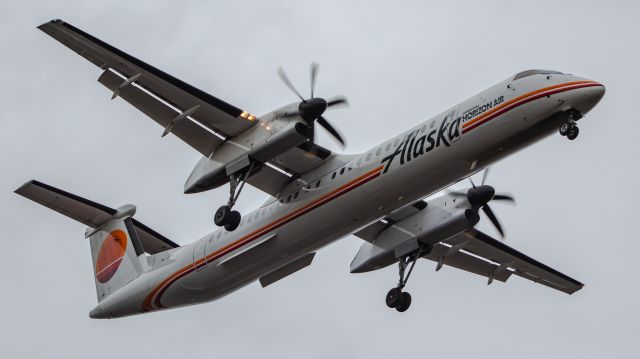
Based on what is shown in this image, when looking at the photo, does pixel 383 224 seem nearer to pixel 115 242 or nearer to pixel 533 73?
pixel 533 73

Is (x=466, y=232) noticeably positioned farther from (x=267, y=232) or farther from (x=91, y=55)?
(x=91, y=55)

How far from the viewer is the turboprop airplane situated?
17281mm

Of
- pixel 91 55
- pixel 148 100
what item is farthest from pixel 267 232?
pixel 91 55

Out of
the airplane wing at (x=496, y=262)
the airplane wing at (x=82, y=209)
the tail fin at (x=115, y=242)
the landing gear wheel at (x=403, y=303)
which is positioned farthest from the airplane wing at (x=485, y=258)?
the tail fin at (x=115, y=242)

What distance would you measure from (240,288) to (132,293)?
8.77 feet

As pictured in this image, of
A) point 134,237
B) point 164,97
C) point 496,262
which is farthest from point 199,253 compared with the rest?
point 496,262

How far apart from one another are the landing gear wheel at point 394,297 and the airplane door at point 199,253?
4.38 meters

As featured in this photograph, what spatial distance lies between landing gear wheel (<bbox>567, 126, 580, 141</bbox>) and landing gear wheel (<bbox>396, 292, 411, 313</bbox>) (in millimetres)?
6512

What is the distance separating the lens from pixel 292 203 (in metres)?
19.6

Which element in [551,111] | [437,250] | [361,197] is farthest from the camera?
[437,250]

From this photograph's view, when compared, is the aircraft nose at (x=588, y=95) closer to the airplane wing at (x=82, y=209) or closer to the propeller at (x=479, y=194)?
the propeller at (x=479, y=194)

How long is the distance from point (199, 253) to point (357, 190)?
4645 mm

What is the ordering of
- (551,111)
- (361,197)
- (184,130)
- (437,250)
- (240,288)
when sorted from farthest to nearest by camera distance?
Answer: (437,250) → (240,288) → (184,130) → (361,197) → (551,111)

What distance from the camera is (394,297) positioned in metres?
21.3
